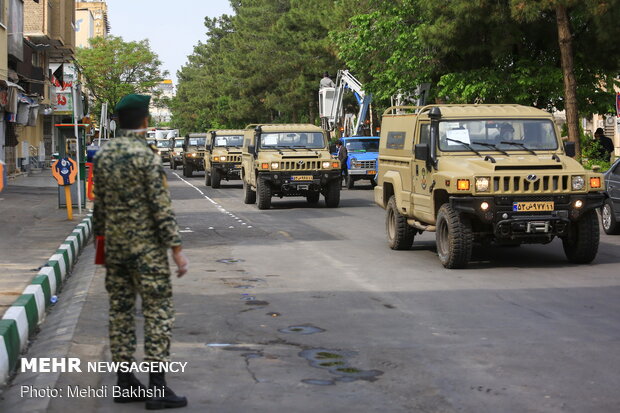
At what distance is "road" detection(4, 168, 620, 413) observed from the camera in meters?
6.32

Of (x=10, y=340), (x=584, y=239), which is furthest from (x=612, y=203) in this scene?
(x=10, y=340)

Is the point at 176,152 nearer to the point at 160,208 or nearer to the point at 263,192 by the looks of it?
the point at 263,192

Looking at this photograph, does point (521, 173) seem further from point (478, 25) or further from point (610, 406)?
point (478, 25)

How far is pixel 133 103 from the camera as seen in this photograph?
6.03 meters

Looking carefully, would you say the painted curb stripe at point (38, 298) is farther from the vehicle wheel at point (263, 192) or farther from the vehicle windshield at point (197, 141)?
the vehicle windshield at point (197, 141)

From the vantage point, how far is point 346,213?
2420cm

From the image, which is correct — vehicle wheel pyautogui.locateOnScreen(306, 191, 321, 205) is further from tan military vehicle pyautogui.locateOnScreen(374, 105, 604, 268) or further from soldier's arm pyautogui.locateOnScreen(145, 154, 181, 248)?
soldier's arm pyautogui.locateOnScreen(145, 154, 181, 248)

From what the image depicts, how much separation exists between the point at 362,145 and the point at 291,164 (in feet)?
39.0

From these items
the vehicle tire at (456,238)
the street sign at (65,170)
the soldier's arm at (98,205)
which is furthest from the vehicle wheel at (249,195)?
the soldier's arm at (98,205)

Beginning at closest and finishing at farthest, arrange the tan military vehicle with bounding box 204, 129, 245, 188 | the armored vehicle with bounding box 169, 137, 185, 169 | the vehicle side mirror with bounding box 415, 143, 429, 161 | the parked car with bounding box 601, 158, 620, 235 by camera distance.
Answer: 1. the vehicle side mirror with bounding box 415, 143, 429, 161
2. the parked car with bounding box 601, 158, 620, 235
3. the tan military vehicle with bounding box 204, 129, 245, 188
4. the armored vehicle with bounding box 169, 137, 185, 169

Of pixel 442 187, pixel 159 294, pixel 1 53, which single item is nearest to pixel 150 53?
pixel 1 53

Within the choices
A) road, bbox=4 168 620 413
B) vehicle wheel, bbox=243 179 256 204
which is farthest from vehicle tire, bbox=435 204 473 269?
vehicle wheel, bbox=243 179 256 204

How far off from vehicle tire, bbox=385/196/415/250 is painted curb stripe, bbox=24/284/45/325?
658 cm

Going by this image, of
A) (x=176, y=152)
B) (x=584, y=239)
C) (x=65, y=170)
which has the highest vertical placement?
(x=65, y=170)
